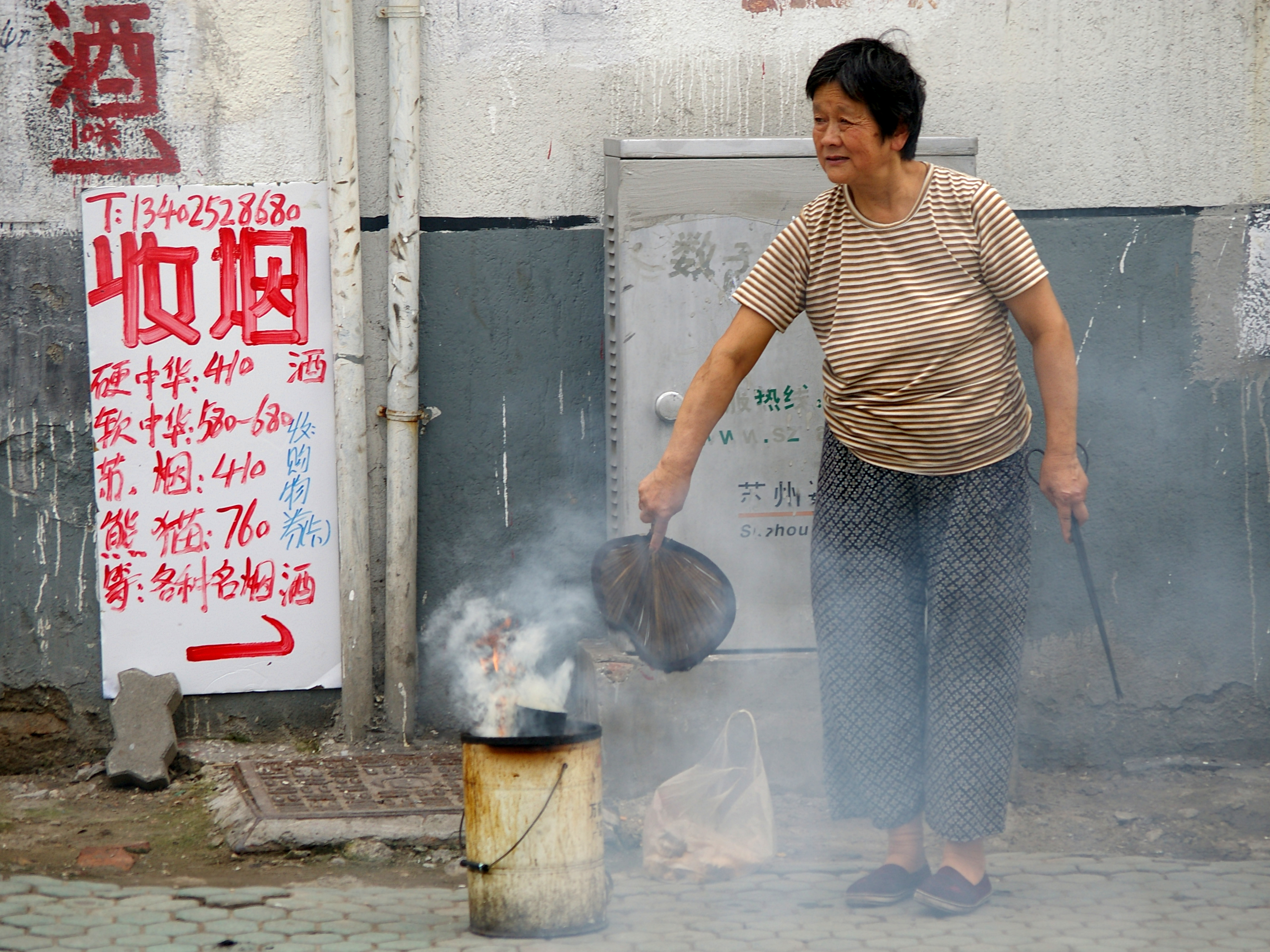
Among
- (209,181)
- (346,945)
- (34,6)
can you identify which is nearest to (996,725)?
(346,945)

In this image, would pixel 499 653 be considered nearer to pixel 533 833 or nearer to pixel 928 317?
pixel 533 833

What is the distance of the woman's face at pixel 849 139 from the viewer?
131 inches

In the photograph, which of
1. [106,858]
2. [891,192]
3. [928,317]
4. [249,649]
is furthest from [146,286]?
[928,317]

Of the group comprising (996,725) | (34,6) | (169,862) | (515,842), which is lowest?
(169,862)

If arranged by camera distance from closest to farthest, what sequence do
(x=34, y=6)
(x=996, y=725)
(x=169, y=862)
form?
1. (x=996, y=725)
2. (x=169, y=862)
3. (x=34, y=6)

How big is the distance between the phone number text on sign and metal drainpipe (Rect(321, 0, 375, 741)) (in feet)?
0.30

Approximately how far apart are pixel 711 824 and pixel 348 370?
191 centimetres

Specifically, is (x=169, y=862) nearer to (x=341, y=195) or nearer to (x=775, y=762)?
(x=775, y=762)

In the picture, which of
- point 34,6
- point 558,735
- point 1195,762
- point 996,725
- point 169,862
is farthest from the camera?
point 1195,762

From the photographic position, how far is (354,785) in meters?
4.39

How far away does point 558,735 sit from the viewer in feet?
10.6

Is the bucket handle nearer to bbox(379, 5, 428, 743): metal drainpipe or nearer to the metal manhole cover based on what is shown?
the metal manhole cover

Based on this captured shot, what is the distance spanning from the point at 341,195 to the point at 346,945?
237cm

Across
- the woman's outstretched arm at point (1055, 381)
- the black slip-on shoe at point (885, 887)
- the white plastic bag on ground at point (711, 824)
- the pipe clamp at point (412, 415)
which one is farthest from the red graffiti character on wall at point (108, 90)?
the black slip-on shoe at point (885, 887)
